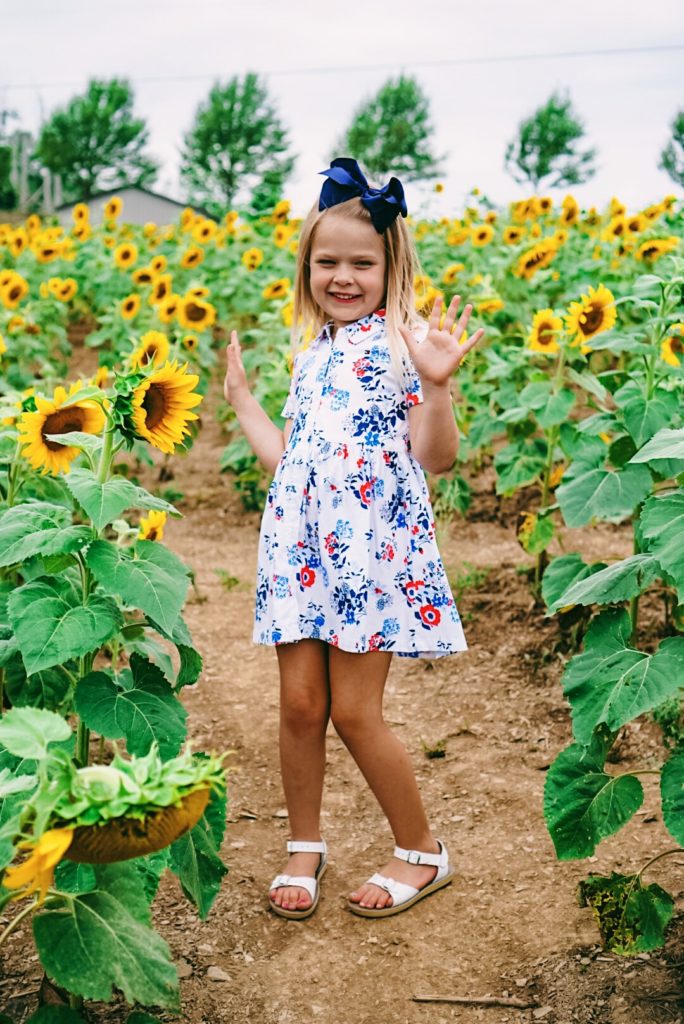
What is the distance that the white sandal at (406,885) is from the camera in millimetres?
2537

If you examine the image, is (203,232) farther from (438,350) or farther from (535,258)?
(438,350)

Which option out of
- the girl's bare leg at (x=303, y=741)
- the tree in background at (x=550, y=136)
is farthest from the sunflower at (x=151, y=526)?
the tree in background at (x=550, y=136)

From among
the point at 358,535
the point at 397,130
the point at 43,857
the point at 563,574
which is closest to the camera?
the point at 43,857

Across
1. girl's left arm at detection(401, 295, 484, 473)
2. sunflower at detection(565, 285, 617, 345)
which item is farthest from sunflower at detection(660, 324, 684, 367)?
girl's left arm at detection(401, 295, 484, 473)

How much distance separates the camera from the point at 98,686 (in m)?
1.89

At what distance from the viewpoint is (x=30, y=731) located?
1315 millimetres

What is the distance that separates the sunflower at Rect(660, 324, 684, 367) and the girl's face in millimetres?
1011

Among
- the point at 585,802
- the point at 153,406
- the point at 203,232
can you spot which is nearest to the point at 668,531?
A: the point at 585,802

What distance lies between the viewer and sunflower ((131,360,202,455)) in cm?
188

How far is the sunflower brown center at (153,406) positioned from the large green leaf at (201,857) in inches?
24.6

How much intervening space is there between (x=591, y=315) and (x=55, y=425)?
1.99m

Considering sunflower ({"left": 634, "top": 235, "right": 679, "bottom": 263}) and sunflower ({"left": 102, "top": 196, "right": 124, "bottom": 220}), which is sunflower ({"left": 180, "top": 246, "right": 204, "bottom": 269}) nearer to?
sunflower ({"left": 102, "top": 196, "right": 124, "bottom": 220})

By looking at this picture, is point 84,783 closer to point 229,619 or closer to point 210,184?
point 229,619

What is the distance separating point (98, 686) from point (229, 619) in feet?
7.76
